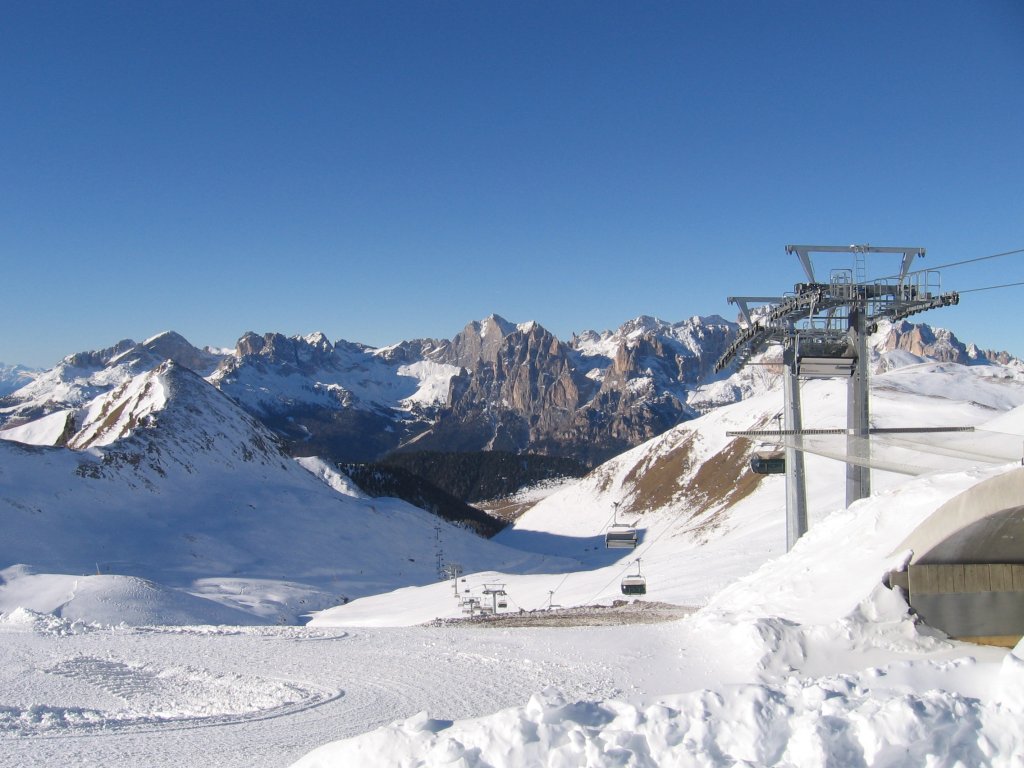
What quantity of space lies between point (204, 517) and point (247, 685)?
223ft

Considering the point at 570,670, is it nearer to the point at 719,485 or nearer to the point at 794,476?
the point at 794,476

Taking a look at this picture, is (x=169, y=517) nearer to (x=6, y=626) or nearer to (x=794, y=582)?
(x=6, y=626)

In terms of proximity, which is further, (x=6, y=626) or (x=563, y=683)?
(x=6, y=626)

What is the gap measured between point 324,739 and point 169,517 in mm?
72121

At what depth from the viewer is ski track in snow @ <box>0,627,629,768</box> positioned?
46.9 ft

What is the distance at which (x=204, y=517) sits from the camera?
8156cm

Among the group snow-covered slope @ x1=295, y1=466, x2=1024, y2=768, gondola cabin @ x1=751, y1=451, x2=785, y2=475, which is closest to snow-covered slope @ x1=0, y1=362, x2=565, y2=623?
gondola cabin @ x1=751, y1=451, x2=785, y2=475

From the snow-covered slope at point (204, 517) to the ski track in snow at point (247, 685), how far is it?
96.5 ft

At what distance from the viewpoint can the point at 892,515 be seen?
20.2 meters

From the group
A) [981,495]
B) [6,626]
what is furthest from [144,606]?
[981,495]

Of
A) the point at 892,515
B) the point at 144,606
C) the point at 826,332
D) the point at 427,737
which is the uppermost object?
the point at 826,332

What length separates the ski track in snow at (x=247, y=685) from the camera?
46.9 ft

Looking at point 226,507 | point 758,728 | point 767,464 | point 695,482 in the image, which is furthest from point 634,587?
point 695,482

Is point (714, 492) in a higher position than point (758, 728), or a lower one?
lower
